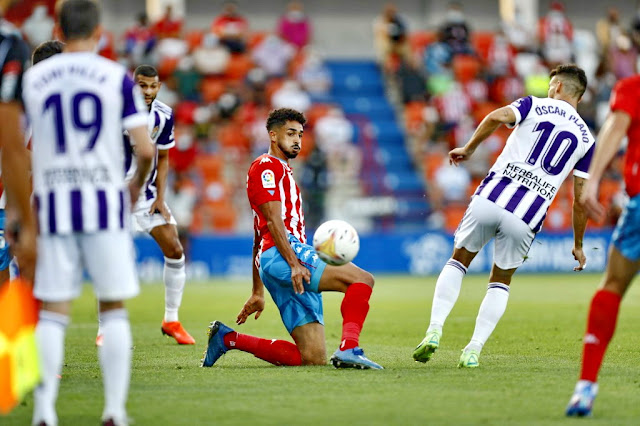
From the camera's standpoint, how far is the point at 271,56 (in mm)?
26734

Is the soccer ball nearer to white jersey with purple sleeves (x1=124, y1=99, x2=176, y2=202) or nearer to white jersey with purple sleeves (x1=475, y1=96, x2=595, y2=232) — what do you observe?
white jersey with purple sleeves (x1=475, y1=96, x2=595, y2=232)

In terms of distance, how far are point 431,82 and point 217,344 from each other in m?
20.1

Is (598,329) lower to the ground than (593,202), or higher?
lower

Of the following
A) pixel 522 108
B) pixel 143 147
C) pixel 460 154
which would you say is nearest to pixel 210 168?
pixel 522 108

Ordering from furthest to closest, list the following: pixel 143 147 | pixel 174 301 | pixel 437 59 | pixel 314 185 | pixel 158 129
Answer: pixel 437 59, pixel 314 185, pixel 174 301, pixel 158 129, pixel 143 147

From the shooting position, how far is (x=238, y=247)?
909 inches

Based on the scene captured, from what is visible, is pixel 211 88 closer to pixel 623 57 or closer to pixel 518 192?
pixel 623 57

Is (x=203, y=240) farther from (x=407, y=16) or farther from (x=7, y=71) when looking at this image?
(x=7, y=71)

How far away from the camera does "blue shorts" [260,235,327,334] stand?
8125mm

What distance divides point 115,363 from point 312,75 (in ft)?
74.1

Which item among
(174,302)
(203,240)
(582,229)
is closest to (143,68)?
(174,302)

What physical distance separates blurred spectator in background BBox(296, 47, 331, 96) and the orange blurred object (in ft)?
73.0

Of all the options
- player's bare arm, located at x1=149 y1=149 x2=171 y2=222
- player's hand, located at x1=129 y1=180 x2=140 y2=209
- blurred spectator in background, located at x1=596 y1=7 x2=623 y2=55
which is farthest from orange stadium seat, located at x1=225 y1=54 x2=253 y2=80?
player's hand, located at x1=129 y1=180 x2=140 y2=209

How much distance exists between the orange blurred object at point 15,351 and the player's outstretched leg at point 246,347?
9.79ft
